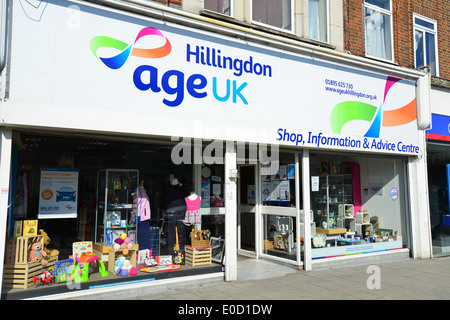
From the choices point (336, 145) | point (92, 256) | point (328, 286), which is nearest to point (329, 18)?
point (336, 145)

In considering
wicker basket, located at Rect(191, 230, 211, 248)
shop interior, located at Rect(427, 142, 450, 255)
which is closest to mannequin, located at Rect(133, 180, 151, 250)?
wicker basket, located at Rect(191, 230, 211, 248)

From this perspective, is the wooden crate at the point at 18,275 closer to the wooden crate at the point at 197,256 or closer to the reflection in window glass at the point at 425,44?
the wooden crate at the point at 197,256

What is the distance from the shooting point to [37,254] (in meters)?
5.74

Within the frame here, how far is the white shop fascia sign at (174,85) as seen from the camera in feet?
17.1

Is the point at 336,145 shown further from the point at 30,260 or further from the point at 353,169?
the point at 30,260

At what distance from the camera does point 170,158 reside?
7070mm

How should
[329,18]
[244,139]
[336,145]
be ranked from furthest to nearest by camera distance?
[329,18]
[336,145]
[244,139]

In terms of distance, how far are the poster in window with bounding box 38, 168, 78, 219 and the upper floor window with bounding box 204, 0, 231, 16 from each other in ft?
13.6

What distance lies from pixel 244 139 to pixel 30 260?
13.1 feet

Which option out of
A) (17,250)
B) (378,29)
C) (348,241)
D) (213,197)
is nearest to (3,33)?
(17,250)

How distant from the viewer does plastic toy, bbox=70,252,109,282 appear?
5.67 metres

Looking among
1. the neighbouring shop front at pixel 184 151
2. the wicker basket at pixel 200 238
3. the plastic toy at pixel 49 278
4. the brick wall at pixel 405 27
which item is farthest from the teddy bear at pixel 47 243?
the brick wall at pixel 405 27

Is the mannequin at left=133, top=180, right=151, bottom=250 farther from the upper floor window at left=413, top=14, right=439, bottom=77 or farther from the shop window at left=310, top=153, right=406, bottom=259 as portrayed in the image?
the upper floor window at left=413, top=14, right=439, bottom=77

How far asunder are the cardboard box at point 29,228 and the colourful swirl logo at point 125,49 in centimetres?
273
